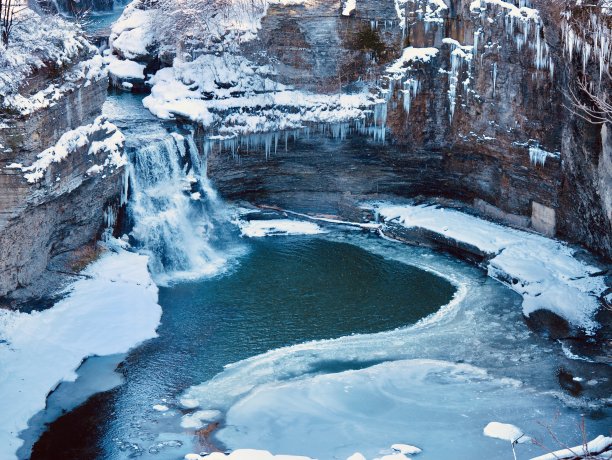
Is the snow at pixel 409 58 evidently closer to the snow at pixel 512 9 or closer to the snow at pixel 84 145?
the snow at pixel 512 9

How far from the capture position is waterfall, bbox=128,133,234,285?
22422 millimetres

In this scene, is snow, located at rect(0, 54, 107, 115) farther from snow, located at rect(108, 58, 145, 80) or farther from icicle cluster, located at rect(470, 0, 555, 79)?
icicle cluster, located at rect(470, 0, 555, 79)

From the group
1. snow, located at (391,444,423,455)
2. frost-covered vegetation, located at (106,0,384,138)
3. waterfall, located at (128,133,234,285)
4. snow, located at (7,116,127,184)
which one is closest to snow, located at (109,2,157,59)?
frost-covered vegetation, located at (106,0,384,138)

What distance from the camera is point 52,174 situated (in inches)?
749

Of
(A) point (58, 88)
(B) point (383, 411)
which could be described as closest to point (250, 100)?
(A) point (58, 88)

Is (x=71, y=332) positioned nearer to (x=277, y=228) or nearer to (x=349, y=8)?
(x=277, y=228)

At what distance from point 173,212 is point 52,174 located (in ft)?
15.6

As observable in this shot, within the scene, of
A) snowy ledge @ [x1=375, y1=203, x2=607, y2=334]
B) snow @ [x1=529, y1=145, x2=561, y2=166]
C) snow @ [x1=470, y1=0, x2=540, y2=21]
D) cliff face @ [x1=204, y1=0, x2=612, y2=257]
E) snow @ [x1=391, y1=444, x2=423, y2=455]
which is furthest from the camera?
snow @ [x1=529, y1=145, x2=561, y2=166]

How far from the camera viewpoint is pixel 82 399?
16.5 meters

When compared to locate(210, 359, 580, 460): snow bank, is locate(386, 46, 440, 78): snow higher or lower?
higher

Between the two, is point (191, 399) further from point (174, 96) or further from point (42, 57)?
point (174, 96)

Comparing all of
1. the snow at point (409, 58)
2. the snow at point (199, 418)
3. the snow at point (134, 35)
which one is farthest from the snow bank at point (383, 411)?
the snow at point (134, 35)

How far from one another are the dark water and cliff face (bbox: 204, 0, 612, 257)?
2.74 meters

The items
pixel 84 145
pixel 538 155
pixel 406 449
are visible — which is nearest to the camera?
pixel 406 449
